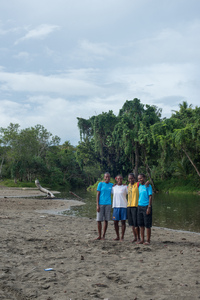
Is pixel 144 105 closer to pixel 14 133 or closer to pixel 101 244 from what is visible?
pixel 14 133

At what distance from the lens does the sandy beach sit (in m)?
4.67

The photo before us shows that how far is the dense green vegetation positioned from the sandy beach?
27.5 m

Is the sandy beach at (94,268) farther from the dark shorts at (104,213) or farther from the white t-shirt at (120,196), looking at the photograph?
the white t-shirt at (120,196)

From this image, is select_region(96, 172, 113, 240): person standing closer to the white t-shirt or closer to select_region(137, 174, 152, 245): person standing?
the white t-shirt

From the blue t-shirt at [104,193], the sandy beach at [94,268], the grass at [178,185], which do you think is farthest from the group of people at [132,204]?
the grass at [178,185]

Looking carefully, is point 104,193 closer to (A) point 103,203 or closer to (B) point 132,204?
(A) point 103,203

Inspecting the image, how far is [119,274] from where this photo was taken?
219 inches

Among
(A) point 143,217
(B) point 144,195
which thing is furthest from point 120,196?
(A) point 143,217

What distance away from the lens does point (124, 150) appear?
150 feet

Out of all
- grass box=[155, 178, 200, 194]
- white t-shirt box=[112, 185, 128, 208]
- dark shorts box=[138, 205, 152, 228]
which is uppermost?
white t-shirt box=[112, 185, 128, 208]

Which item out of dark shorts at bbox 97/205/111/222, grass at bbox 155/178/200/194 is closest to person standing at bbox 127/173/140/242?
dark shorts at bbox 97/205/111/222

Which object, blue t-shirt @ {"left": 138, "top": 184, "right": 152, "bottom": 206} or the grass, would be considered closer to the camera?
blue t-shirt @ {"left": 138, "top": 184, "right": 152, "bottom": 206}

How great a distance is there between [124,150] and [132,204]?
37302 millimetres

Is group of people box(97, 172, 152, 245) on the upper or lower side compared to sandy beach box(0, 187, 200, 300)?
upper
